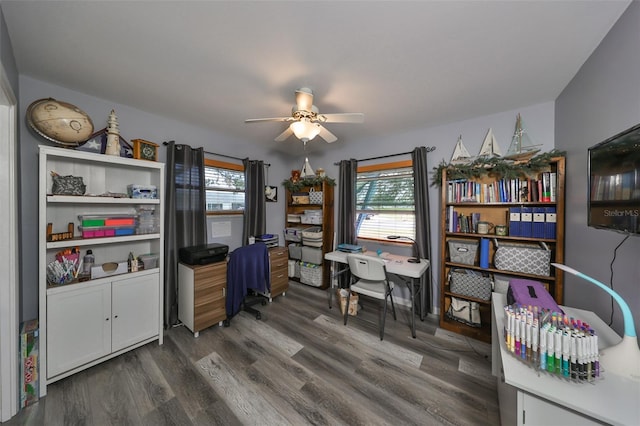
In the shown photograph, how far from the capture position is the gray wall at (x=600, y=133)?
1.12 metres

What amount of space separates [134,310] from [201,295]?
54 centimetres

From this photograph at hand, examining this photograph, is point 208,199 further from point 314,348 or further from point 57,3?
point 314,348

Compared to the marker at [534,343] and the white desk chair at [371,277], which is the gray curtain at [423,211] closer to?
the white desk chair at [371,277]

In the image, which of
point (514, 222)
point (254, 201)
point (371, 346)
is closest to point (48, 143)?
point (254, 201)

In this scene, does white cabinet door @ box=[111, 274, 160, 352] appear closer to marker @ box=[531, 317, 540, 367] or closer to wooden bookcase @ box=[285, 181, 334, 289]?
wooden bookcase @ box=[285, 181, 334, 289]

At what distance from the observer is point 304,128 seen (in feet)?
5.86

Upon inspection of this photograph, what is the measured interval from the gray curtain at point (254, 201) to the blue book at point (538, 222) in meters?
3.24

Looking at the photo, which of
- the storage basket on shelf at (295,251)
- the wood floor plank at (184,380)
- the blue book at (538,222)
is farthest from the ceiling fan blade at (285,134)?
the blue book at (538,222)

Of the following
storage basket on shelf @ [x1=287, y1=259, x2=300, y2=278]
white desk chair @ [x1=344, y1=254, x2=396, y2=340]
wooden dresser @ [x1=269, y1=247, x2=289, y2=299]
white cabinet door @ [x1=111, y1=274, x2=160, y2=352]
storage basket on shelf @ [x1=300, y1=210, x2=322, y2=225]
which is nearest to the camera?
white cabinet door @ [x1=111, y1=274, x2=160, y2=352]

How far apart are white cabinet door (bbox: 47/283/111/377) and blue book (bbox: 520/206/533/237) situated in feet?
12.4

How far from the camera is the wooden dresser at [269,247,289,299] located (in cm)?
304

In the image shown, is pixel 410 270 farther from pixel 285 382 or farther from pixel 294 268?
pixel 294 268

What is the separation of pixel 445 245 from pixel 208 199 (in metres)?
3.07

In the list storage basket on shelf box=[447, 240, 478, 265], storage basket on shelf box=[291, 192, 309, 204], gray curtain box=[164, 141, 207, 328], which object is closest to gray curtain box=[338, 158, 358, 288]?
storage basket on shelf box=[291, 192, 309, 204]
